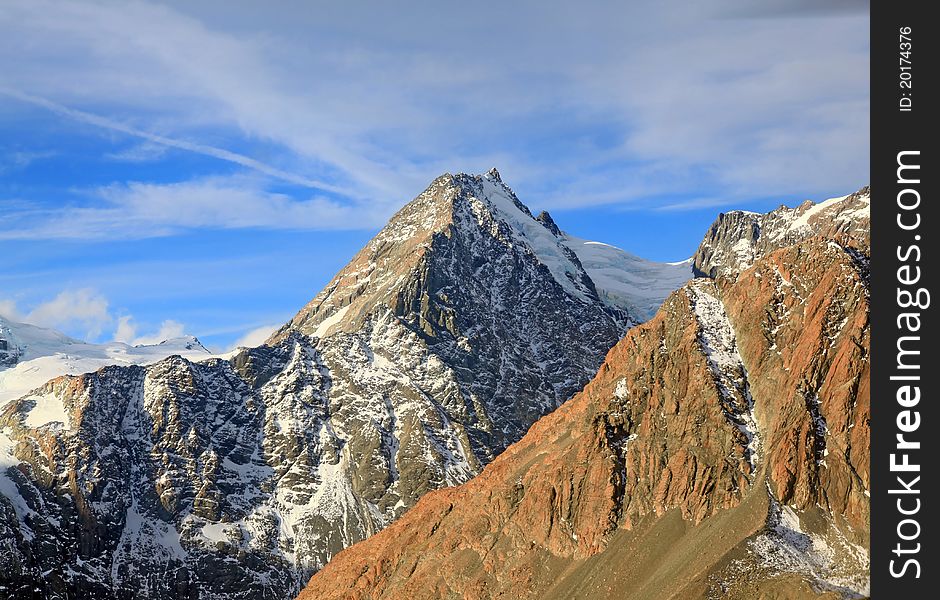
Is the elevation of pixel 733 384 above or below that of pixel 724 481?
above

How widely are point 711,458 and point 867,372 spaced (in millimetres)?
28307

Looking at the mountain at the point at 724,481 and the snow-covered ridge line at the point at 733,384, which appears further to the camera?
the snow-covered ridge line at the point at 733,384

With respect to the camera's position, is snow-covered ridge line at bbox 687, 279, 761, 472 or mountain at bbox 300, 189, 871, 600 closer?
mountain at bbox 300, 189, 871, 600

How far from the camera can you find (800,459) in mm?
162750

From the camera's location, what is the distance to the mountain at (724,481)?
149 m

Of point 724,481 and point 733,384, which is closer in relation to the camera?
point 724,481

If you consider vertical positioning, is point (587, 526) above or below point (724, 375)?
below

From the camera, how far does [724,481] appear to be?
168 metres

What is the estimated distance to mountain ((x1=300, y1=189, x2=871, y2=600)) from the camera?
14925 cm
